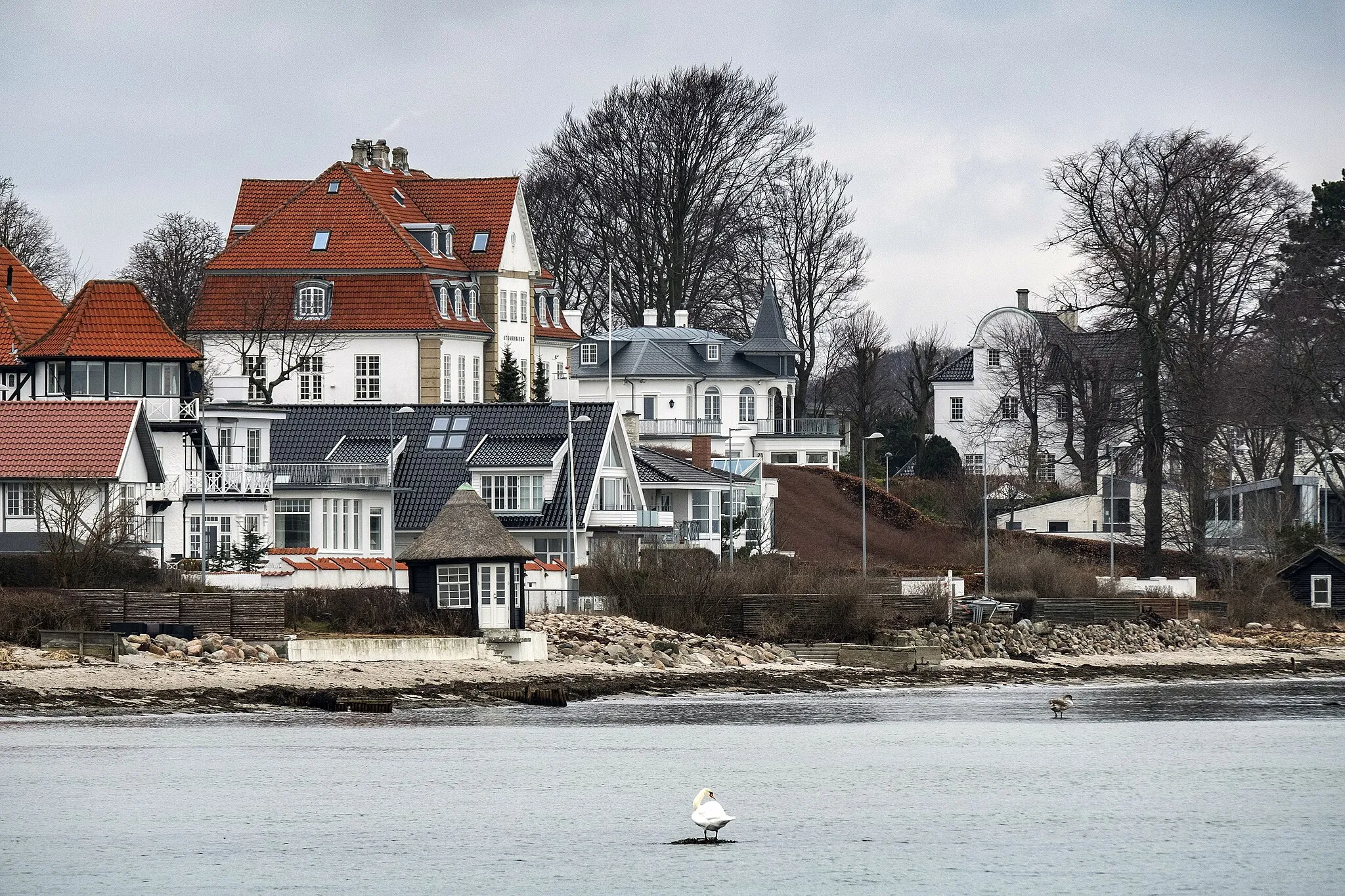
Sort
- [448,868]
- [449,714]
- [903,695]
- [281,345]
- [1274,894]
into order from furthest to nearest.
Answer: [281,345] < [903,695] < [449,714] < [448,868] < [1274,894]

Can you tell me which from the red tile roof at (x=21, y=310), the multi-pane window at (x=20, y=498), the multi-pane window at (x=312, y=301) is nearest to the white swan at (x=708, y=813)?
the multi-pane window at (x=20, y=498)

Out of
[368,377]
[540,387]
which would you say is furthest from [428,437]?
[540,387]

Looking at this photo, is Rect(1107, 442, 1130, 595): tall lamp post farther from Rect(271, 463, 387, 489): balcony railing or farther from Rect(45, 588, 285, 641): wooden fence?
Rect(45, 588, 285, 641): wooden fence

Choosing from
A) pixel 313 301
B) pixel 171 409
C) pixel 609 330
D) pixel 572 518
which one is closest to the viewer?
pixel 572 518

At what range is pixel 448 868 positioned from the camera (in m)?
33.6

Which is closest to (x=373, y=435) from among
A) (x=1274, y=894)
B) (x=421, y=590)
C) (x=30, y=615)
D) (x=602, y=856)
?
(x=421, y=590)

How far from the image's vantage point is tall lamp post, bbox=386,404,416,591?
227 feet

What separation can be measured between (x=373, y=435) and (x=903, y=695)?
74.8ft

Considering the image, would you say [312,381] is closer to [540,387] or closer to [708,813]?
[540,387]

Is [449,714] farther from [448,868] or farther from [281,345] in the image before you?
[281,345]

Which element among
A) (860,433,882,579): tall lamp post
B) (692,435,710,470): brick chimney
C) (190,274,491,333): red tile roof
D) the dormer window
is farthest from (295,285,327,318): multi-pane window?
(860,433,882,579): tall lamp post

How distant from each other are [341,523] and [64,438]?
527 inches

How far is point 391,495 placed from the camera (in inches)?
2734

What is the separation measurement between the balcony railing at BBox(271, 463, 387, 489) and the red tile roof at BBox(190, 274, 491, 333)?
20.2 m
